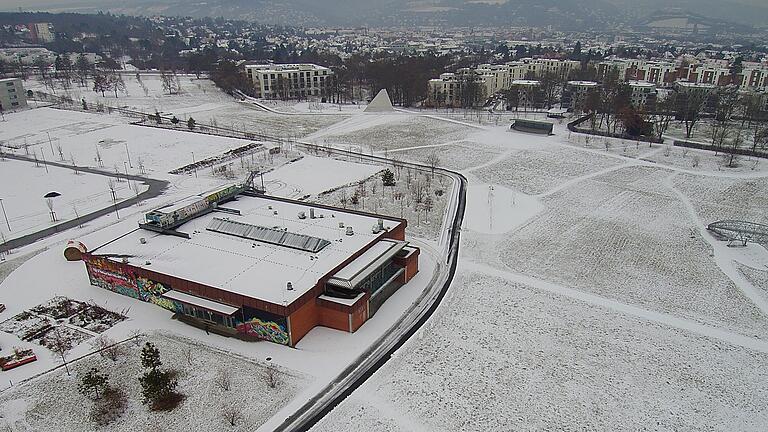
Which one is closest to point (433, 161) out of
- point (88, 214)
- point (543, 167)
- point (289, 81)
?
point (543, 167)

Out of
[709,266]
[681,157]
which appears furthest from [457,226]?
[681,157]

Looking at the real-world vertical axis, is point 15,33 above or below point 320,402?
above

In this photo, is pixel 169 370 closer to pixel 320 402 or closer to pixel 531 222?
pixel 320 402

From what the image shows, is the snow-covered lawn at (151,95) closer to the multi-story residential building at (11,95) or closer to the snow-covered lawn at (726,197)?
the multi-story residential building at (11,95)

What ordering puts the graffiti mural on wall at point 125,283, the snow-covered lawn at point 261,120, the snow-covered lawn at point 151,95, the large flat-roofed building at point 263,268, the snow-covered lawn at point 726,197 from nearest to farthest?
the large flat-roofed building at point 263,268 < the graffiti mural on wall at point 125,283 < the snow-covered lawn at point 726,197 < the snow-covered lawn at point 261,120 < the snow-covered lawn at point 151,95

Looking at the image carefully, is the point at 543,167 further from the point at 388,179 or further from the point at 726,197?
the point at 388,179

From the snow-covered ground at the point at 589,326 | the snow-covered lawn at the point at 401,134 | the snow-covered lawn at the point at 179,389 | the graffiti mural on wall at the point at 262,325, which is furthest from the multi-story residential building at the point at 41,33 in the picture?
the graffiti mural on wall at the point at 262,325
